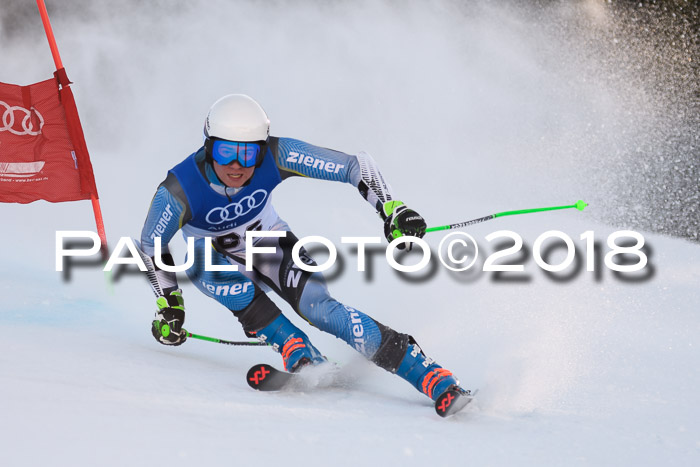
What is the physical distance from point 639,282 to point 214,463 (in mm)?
4298

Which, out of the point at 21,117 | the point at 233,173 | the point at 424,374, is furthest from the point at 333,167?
the point at 21,117

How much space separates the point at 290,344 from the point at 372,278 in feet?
6.75

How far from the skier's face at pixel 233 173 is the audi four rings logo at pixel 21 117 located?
1.69m

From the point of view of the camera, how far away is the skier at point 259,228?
2.83 m

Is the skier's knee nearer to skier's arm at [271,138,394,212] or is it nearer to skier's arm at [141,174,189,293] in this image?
skier's arm at [141,174,189,293]

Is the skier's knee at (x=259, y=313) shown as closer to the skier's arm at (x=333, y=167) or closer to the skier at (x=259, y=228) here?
the skier at (x=259, y=228)

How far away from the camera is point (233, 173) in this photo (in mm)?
2910

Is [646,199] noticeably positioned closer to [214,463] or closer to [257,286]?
[257,286]

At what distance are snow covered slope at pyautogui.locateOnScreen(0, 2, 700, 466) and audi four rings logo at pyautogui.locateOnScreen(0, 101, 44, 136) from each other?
0.95 metres

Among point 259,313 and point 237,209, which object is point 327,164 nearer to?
point 237,209

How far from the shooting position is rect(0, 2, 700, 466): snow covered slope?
86.1 inches

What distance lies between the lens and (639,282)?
5.33 m

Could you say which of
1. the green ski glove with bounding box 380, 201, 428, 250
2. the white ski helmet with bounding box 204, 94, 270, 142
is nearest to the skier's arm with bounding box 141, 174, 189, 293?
the white ski helmet with bounding box 204, 94, 270, 142

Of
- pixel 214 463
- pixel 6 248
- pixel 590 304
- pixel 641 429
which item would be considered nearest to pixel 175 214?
pixel 214 463
